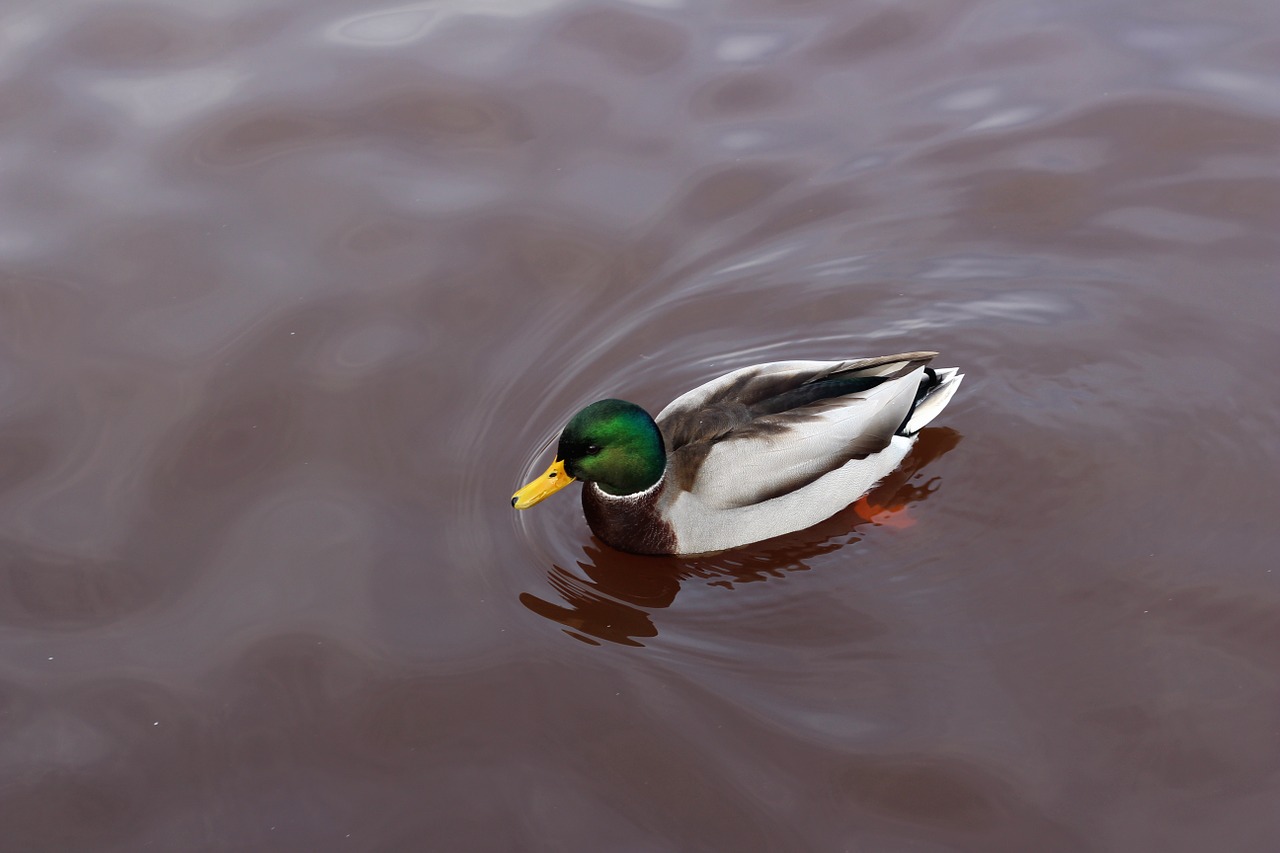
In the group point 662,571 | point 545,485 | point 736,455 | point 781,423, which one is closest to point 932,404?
point 781,423

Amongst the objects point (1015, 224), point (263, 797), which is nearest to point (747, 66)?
point (1015, 224)

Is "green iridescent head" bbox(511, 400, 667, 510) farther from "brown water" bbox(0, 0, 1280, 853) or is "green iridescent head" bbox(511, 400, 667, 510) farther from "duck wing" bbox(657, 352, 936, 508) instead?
"brown water" bbox(0, 0, 1280, 853)

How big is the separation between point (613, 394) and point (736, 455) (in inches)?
39.2

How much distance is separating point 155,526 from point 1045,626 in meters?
3.78

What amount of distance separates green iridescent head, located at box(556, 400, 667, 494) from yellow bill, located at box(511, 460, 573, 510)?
3cm

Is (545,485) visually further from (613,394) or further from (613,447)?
(613,394)

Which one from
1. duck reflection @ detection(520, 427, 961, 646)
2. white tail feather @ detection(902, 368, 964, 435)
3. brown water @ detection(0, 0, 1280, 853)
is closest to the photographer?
brown water @ detection(0, 0, 1280, 853)

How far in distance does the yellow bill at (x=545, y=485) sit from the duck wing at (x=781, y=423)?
47 centimetres

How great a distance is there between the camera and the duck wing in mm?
5172

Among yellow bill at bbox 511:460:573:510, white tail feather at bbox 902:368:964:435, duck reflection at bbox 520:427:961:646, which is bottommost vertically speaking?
duck reflection at bbox 520:427:961:646

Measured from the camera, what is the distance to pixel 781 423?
5.21 metres

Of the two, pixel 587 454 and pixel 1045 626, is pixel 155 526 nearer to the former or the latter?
pixel 587 454

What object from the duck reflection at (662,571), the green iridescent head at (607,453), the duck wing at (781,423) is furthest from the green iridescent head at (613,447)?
the duck reflection at (662,571)

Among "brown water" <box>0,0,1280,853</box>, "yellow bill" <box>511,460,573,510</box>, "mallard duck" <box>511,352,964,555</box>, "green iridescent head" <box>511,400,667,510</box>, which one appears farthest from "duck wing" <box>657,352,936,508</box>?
"yellow bill" <box>511,460,573,510</box>
